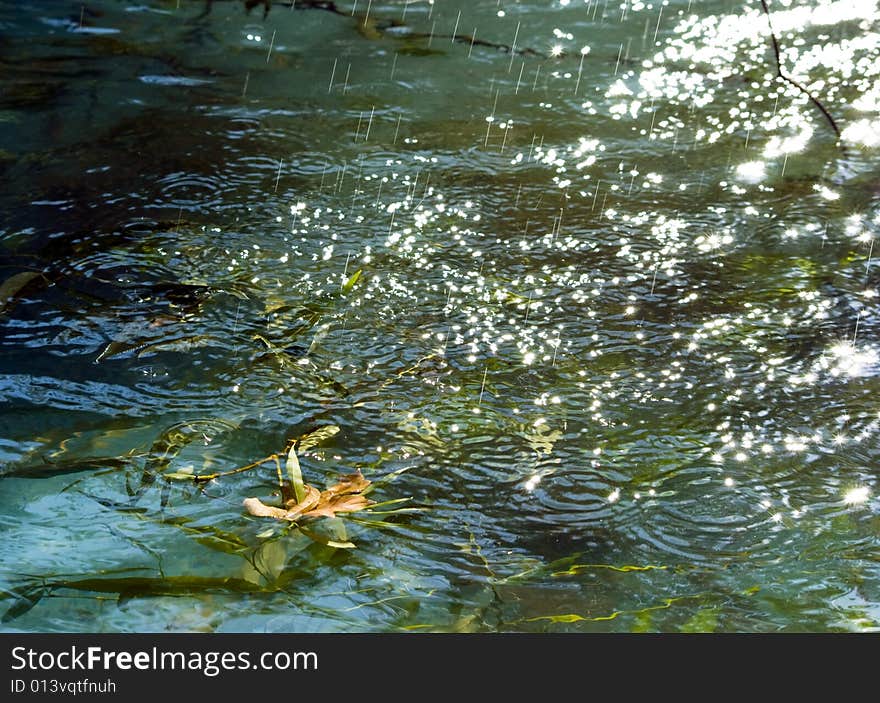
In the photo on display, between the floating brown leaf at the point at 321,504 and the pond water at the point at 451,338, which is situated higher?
the pond water at the point at 451,338

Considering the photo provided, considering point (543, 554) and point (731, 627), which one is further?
point (543, 554)

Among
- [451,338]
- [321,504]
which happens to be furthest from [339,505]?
[451,338]

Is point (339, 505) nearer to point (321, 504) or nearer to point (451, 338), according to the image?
point (321, 504)

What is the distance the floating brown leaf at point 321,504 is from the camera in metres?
1.89

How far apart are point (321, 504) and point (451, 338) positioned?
727 mm

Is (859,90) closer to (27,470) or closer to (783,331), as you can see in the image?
(783,331)

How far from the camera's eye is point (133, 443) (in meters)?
2.10

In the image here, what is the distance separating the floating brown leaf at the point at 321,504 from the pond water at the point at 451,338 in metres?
0.02

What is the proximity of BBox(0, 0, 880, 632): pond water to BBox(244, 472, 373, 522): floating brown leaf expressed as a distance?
0.02 metres

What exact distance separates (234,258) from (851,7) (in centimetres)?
368

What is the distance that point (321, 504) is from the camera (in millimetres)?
1928

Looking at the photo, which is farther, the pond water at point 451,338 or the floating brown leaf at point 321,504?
the floating brown leaf at point 321,504
